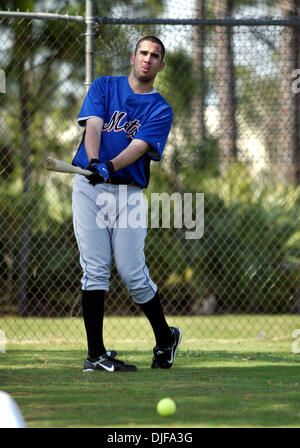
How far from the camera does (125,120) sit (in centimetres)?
434

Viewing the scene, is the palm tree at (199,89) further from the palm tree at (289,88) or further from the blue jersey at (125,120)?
the blue jersey at (125,120)

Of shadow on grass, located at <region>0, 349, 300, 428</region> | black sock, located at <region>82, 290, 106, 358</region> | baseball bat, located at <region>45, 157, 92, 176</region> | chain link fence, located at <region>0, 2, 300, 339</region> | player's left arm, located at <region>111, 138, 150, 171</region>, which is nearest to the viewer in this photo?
shadow on grass, located at <region>0, 349, 300, 428</region>

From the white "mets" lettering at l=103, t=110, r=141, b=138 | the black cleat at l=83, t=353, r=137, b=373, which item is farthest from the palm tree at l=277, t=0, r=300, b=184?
the black cleat at l=83, t=353, r=137, b=373

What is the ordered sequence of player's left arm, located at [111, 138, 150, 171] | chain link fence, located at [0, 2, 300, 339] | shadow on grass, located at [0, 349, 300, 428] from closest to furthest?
shadow on grass, located at [0, 349, 300, 428] → player's left arm, located at [111, 138, 150, 171] → chain link fence, located at [0, 2, 300, 339]

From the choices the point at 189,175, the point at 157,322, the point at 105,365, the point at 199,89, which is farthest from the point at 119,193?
the point at 189,175

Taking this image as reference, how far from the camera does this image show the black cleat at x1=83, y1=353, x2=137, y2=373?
419 cm

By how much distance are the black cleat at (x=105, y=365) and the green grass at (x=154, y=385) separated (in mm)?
65

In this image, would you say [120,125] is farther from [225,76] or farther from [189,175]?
[189,175]

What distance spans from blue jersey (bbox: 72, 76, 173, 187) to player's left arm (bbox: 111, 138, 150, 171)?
81 millimetres

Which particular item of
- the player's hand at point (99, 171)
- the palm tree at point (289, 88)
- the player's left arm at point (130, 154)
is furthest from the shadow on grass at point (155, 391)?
the palm tree at point (289, 88)

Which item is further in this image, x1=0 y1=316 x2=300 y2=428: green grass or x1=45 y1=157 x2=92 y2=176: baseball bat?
x1=45 y1=157 x2=92 y2=176: baseball bat

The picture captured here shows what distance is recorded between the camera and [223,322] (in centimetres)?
795

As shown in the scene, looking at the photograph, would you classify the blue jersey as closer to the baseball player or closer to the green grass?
the baseball player

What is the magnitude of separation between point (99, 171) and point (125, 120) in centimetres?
54
